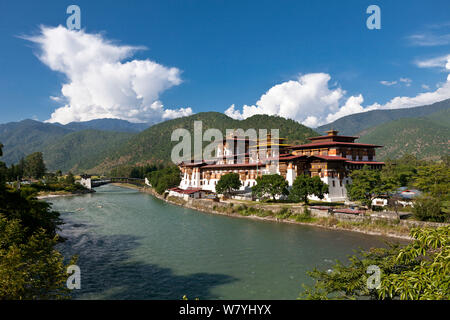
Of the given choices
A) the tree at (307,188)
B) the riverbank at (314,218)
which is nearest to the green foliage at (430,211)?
the riverbank at (314,218)

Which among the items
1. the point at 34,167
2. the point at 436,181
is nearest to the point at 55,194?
the point at 34,167

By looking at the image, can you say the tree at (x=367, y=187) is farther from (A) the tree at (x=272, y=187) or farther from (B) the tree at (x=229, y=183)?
(B) the tree at (x=229, y=183)

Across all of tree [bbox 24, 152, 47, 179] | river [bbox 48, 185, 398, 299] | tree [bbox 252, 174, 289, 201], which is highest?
tree [bbox 24, 152, 47, 179]

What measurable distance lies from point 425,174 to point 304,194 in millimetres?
20557

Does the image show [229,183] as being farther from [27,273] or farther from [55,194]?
[55,194]

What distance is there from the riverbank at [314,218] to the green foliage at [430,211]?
223 centimetres

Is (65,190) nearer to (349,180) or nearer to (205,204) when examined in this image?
(205,204)

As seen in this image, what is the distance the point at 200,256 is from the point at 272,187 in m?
33.1

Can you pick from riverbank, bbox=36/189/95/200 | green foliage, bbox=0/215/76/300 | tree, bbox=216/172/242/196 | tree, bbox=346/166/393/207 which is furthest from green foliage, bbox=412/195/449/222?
riverbank, bbox=36/189/95/200

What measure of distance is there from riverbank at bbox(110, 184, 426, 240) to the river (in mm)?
2178

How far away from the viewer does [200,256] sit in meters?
31.6

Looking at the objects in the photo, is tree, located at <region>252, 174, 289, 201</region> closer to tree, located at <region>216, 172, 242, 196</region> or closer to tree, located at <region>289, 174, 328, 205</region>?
tree, located at <region>289, 174, 328, 205</region>

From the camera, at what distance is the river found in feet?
74.9

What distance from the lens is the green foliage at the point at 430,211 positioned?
38406 millimetres
